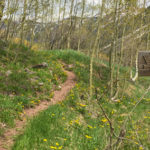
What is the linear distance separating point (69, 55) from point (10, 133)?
11.0 metres

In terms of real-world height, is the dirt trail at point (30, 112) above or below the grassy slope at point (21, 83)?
below

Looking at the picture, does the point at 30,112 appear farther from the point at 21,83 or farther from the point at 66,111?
the point at 21,83

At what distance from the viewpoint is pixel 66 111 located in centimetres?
629

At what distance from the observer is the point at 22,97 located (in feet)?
21.7

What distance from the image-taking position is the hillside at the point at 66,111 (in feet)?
12.7

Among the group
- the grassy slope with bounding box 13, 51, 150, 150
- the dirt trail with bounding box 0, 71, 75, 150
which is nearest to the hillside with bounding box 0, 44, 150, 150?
the grassy slope with bounding box 13, 51, 150, 150

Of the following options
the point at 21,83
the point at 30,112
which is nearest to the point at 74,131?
the point at 30,112

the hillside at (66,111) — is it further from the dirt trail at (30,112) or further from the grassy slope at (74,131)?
the dirt trail at (30,112)

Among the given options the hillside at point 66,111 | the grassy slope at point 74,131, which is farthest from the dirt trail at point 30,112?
the grassy slope at point 74,131

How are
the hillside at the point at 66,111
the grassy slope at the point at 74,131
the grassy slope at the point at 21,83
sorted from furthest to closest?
the grassy slope at the point at 21,83 < the hillside at the point at 66,111 < the grassy slope at the point at 74,131

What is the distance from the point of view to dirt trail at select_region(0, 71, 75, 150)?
3.89 meters

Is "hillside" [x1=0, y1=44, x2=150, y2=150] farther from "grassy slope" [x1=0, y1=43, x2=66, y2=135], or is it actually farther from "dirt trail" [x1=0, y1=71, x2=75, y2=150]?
"dirt trail" [x1=0, y1=71, x2=75, y2=150]

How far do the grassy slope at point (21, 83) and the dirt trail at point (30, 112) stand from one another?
18cm

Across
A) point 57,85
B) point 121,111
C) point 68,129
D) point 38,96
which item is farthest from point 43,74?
point 68,129
